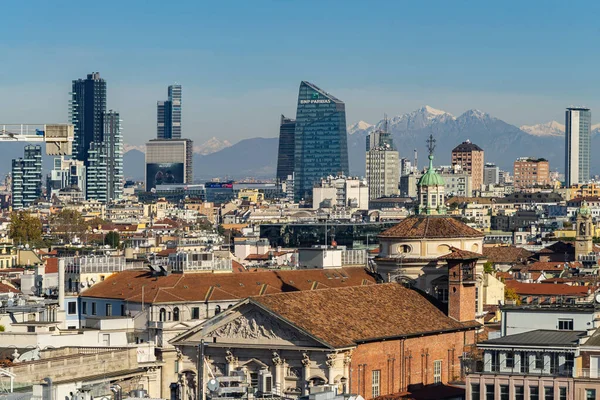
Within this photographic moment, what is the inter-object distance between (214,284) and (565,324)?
23609mm

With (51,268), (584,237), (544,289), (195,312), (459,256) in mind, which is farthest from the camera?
(584,237)

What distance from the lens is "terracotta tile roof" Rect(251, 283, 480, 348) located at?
2483 inches

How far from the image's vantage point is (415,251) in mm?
84625

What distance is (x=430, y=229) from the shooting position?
85688mm

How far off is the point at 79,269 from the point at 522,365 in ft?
138

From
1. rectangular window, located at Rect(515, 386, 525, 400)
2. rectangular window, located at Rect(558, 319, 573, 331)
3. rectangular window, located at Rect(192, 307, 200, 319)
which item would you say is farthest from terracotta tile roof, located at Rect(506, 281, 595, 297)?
rectangular window, located at Rect(515, 386, 525, 400)

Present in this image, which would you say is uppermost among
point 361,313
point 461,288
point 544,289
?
point 461,288

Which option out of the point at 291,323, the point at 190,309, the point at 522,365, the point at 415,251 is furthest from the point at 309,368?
the point at 415,251

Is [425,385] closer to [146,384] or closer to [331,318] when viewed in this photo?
[331,318]

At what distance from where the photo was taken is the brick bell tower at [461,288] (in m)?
72.8

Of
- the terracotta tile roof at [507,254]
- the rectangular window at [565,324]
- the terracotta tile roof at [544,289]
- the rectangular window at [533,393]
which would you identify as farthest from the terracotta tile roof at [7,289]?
the terracotta tile roof at [507,254]

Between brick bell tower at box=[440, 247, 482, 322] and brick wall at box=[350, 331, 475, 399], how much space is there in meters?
1.24

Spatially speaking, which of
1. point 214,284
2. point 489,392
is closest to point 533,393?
point 489,392

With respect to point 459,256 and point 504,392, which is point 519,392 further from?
point 459,256
